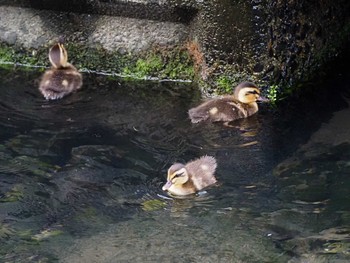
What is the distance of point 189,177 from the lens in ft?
14.6

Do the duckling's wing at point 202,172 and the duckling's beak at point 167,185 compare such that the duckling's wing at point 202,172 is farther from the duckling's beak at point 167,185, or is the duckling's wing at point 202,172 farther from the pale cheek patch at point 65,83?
the pale cheek patch at point 65,83

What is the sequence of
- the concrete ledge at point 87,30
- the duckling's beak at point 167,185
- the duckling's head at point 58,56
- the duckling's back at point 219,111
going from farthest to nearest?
1. the concrete ledge at point 87,30
2. the duckling's head at point 58,56
3. the duckling's back at point 219,111
4. the duckling's beak at point 167,185

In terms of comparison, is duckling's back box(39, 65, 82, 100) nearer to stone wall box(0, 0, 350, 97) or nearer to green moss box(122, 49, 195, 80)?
stone wall box(0, 0, 350, 97)

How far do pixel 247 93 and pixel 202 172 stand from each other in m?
1.19

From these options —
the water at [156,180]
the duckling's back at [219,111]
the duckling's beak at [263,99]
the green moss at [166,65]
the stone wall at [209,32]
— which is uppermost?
the stone wall at [209,32]

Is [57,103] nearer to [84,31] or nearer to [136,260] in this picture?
[84,31]

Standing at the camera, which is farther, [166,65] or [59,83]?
[166,65]

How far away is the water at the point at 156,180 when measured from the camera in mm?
3771

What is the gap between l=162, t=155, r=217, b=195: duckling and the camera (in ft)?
14.5

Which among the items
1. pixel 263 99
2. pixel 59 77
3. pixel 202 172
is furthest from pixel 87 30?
pixel 202 172

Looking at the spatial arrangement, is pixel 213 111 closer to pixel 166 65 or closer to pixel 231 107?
pixel 231 107

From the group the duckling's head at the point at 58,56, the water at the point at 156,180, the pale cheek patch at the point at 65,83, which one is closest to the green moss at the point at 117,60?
the water at the point at 156,180

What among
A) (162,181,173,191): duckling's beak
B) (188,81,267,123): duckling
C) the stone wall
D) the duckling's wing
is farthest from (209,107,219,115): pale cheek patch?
(162,181,173,191): duckling's beak

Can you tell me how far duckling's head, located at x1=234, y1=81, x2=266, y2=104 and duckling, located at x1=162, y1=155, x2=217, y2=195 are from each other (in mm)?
996
